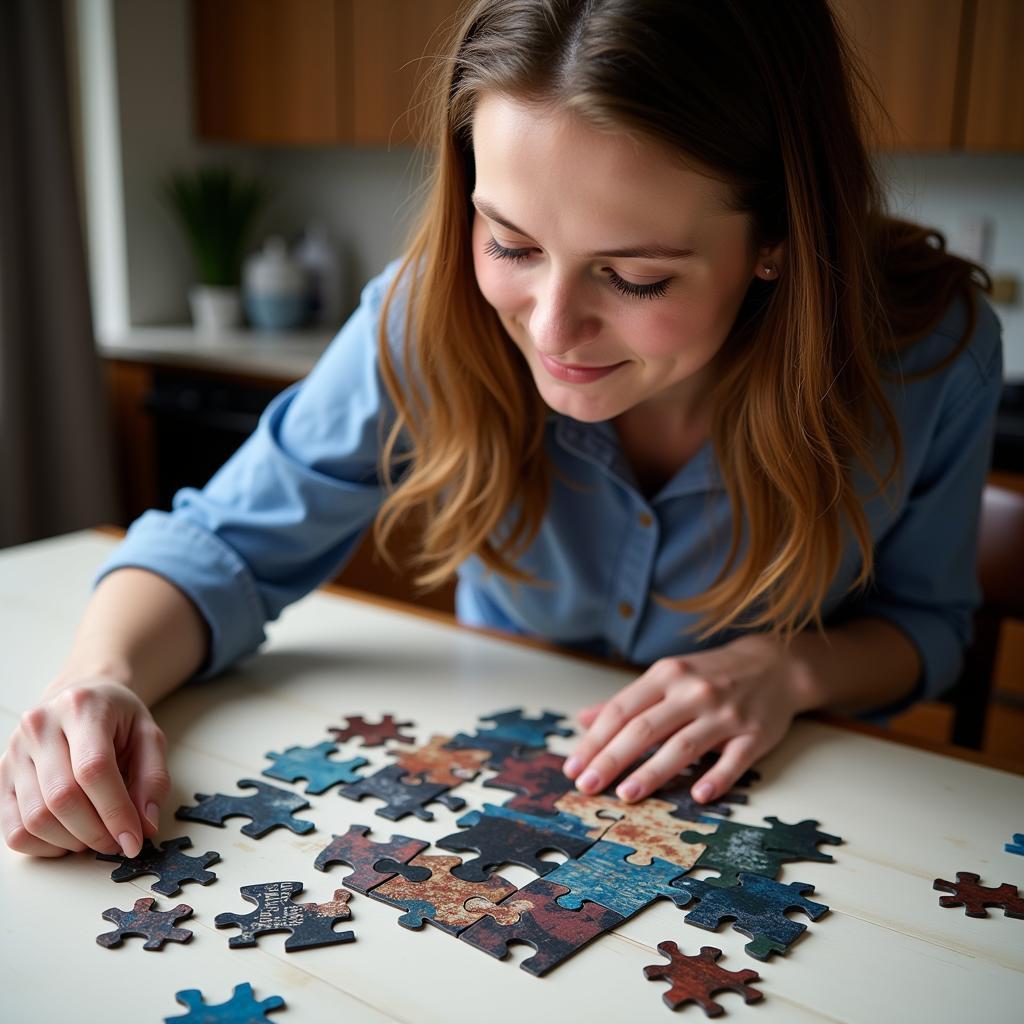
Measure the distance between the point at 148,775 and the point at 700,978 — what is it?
0.51 metres

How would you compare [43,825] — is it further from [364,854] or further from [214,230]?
[214,230]

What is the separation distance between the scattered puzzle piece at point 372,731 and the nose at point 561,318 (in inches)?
16.3

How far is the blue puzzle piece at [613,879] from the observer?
898 millimetres

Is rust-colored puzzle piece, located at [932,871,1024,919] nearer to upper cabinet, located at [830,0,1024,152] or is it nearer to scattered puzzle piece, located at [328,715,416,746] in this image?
scattered puzzle piece, located at [328,715,416,746]

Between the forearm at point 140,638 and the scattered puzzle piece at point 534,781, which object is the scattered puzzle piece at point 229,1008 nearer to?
the scattered puzzle piece at point 534,781

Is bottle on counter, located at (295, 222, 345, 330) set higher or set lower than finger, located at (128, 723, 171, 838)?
higher

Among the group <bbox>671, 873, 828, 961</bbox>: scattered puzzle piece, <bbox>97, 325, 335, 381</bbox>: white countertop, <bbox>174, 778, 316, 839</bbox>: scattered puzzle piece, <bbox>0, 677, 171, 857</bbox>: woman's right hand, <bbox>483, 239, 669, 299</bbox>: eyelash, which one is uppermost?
<bbox>483, 239, 669, 299</bbox>: eyelash

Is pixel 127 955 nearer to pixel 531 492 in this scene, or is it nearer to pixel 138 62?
pixel 531 492

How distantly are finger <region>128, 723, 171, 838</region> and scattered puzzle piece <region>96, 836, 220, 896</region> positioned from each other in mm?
23

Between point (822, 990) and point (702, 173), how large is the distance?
655 mm

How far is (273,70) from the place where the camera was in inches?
146

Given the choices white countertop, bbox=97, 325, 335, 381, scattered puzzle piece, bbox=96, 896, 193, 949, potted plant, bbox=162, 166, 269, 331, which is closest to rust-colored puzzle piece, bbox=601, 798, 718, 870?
scattered puzzle piece, bbox=96, 896, 193, 949

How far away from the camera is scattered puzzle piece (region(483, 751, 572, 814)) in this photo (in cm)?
105

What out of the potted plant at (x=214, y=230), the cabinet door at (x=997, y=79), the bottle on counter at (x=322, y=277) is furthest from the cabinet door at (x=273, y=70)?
the cabinet door at (x=997, y=79)
